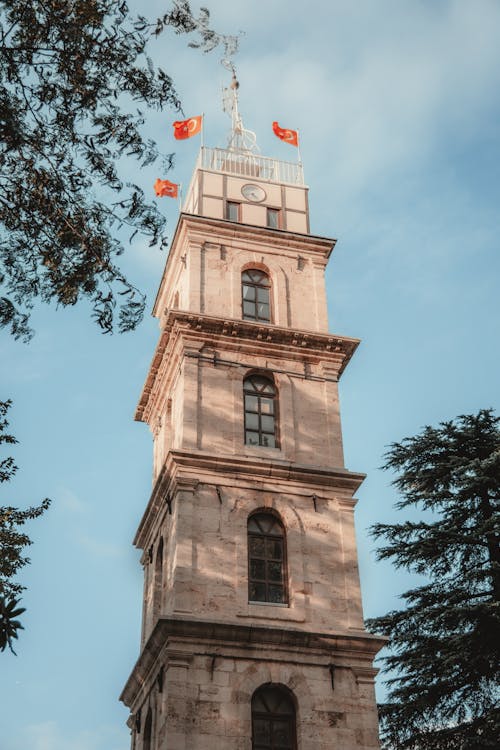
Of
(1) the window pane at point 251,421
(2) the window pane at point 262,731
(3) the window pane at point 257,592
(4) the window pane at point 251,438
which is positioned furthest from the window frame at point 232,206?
(2) the window pane at point 262,731

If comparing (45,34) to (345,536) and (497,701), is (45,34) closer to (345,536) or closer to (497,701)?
(345,536)

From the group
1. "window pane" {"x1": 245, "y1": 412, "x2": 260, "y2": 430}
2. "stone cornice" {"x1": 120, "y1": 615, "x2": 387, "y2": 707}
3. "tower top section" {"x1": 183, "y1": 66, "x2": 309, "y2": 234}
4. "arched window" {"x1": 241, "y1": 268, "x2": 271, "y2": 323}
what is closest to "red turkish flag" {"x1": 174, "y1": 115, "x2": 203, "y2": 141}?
"tower top section" {"x1": 183, "y1": 66, "x2": 309, "y2": 234}

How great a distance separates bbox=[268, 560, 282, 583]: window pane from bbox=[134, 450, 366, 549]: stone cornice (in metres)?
2.03

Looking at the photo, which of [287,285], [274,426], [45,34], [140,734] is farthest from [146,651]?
[45,34]

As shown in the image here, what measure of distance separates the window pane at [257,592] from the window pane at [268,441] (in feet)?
13.7

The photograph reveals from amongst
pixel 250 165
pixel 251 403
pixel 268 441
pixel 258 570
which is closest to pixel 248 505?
pixel 258 570

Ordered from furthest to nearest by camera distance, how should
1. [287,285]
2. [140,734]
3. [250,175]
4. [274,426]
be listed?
[250,175], [287,285], [274,426], [140,734]

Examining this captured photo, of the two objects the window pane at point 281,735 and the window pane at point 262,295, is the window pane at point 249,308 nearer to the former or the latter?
the window pane at point 262,295

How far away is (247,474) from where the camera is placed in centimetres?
2591

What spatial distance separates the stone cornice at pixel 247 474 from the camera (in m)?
25.5

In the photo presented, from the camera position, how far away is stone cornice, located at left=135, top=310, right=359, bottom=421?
28.1m

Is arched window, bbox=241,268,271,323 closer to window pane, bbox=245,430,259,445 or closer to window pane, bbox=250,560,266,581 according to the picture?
window pane, bbox=245,430,259,445

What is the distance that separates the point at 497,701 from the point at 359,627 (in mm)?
4432

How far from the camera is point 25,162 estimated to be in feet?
45.1
